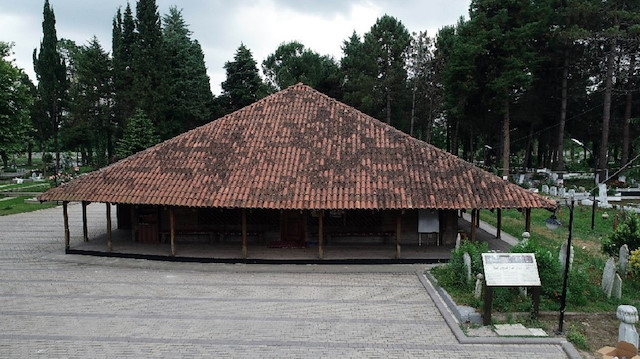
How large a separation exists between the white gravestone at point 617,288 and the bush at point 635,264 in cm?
159

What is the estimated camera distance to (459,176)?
16703mm

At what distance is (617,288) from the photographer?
1232 centimetres

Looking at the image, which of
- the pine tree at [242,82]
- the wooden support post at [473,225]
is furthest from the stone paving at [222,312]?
the pine tree at [242,82]

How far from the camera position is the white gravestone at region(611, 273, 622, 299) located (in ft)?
40.2

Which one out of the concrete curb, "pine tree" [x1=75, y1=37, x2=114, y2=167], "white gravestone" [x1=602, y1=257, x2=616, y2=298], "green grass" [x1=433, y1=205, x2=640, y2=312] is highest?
"pine tree" [x1=75, y1=37, x2=114, y2=167]

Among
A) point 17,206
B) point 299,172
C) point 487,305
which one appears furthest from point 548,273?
point 17,206

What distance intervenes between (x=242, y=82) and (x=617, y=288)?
4292 centimetres

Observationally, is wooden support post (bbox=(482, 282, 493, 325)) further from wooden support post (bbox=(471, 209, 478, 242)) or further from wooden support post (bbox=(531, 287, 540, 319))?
wooden support post (bbox=(471, 209, 478, 242))

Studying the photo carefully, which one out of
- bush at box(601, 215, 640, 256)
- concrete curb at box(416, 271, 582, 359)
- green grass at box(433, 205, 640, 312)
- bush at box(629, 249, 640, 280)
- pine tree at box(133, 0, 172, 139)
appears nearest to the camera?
concrete curb at box(416, 271, 582, 359)

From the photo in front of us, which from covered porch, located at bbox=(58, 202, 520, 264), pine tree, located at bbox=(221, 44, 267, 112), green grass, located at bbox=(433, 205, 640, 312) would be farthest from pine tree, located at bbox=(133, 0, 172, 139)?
green grass, located at bbox=(433, 205, 640, 312)

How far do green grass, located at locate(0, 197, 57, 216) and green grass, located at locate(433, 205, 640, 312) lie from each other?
95.4 ft

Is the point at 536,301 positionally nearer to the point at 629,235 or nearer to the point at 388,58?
the point at 629,235

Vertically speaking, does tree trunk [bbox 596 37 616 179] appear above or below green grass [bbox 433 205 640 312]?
above

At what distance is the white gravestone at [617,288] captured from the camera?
12.3 m
